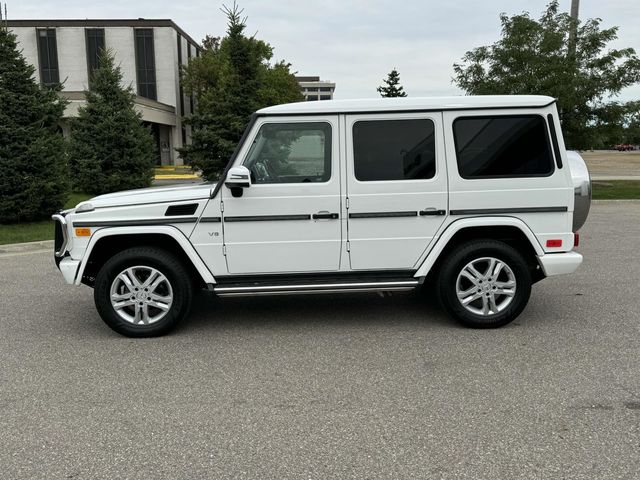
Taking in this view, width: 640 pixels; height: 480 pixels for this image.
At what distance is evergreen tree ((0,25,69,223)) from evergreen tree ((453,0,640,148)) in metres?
12.6

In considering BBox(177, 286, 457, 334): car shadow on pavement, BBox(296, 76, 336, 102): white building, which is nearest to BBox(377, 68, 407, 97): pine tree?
BBox(177, 286, 457, 334): car shadow on pavement

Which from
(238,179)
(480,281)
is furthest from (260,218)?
(480,281)

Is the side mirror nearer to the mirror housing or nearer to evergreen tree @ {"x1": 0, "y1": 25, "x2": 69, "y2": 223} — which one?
the mirror housing

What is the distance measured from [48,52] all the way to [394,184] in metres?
57.6

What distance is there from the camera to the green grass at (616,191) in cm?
1738

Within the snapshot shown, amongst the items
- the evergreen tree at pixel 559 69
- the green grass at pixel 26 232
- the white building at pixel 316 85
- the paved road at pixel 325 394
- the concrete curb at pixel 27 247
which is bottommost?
the paved road at pixel 325 394

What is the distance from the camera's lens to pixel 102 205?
5.11 m

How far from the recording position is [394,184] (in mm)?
5172

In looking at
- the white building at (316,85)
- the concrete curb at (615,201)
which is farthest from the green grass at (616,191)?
the white building at (316,85)

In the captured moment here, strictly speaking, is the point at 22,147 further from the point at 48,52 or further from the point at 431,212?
the point at 48,52

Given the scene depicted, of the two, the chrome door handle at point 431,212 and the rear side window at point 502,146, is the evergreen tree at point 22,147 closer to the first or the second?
the chrome door handle at point 431,212

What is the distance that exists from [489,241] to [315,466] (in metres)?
3.03

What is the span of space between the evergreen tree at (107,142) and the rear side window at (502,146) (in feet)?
51.5

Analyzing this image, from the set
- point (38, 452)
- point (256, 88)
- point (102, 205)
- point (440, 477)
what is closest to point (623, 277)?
point (440, 477)
